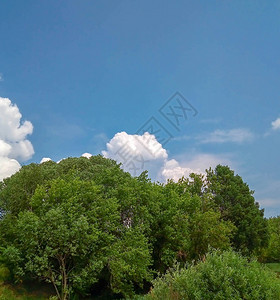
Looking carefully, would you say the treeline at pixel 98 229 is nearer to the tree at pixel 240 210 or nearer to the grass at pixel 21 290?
the grass at pixel 21 290

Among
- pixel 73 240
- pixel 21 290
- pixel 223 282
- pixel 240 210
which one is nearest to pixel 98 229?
pixel 73 240

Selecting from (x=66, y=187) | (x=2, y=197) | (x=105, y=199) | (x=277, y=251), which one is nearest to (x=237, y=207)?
(x=277, y=251)

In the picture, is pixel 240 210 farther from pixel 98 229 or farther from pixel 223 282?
pixel 223 282

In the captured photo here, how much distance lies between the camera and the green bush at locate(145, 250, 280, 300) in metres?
11.5

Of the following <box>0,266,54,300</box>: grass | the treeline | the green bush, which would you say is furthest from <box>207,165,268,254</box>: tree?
the green bush

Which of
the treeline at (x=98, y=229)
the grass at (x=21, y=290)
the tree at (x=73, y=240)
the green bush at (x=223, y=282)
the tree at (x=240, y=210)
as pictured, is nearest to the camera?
the green bush at (x=223, y=282)

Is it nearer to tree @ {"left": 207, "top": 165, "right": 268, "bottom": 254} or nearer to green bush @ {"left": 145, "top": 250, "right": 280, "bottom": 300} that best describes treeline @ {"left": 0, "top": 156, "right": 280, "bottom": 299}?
green bush @ {"left": 145, "top": 250, "right": 280, "bottom": 300}

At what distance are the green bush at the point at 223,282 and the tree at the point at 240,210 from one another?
27425 mm

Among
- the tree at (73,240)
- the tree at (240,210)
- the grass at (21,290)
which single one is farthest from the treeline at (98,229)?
the tree at (240,210)

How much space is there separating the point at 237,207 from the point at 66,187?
25.9 m

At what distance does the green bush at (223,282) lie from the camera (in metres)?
11.5

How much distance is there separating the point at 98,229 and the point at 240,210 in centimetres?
2426

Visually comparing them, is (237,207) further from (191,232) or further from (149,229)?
(149,229)

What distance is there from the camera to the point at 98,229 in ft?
76.8
